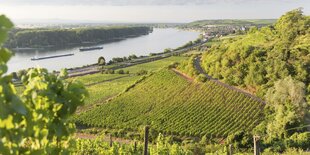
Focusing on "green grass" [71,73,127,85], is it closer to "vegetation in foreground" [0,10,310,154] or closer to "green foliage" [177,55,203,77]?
"vegetation in foreground" [0,10,310,154]

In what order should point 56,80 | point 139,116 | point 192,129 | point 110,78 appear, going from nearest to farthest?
point 56,80
point 192,129
point 139,116
point 110,78

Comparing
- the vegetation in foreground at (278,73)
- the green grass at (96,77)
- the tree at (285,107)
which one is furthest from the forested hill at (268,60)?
the green grass at (96,77)

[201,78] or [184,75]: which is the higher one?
[201,78]

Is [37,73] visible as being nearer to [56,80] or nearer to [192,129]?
[56,80]

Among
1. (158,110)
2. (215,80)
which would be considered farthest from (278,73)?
(158,110)

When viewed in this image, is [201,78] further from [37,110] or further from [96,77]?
[37,110]

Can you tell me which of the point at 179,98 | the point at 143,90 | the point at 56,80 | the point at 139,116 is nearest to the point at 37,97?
the point at 56,80
